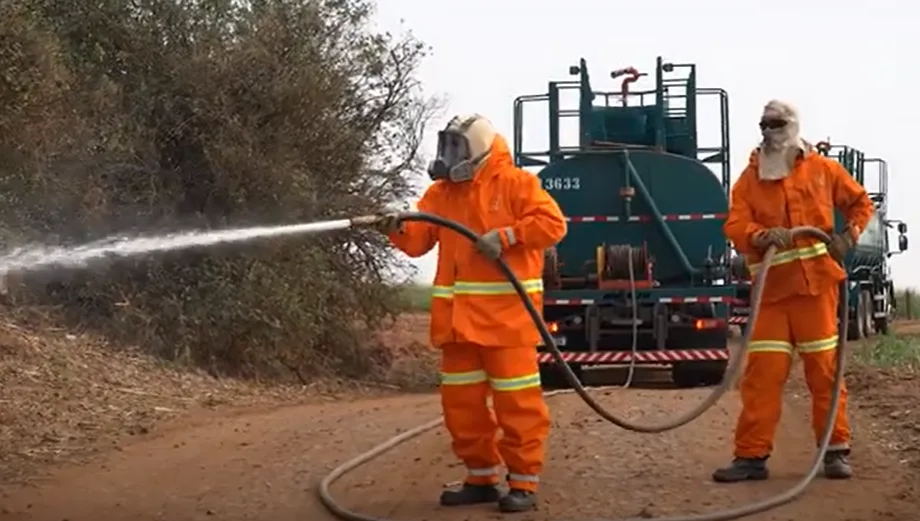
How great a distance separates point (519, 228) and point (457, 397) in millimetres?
907

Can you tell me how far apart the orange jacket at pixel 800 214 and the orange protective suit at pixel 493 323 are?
1.54 meters

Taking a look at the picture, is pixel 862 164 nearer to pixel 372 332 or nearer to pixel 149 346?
pixel 372 332

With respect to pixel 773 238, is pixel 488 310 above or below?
below

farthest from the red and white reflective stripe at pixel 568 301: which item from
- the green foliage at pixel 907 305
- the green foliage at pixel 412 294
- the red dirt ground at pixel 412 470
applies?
the green foliage at pixel 907 305

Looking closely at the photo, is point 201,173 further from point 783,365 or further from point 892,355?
point 783,365

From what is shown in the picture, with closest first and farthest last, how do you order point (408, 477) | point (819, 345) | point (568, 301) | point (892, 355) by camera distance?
1. point (819, 345)
2. point (408, 477)
3. point (568, 301)
4. point (892, 355)

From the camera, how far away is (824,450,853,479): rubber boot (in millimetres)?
7988

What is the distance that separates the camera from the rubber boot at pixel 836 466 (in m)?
7.99

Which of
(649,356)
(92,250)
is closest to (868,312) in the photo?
(649,356)

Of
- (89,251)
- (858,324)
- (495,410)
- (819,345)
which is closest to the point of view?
(495,410)

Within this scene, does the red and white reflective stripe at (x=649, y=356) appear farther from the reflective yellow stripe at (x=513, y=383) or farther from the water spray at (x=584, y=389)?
the reflective yellow stripe at (x=513, y=383)

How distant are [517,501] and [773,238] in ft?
7.20

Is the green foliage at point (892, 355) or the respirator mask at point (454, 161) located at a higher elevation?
the respirator mask at point (454, 161)

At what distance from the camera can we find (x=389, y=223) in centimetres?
A: 732
